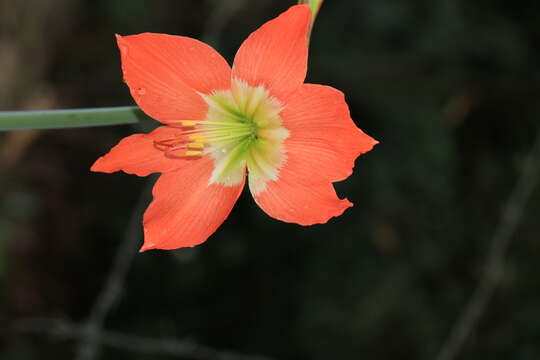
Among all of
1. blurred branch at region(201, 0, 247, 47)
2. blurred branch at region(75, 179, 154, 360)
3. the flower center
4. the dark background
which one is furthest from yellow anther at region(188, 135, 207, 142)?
blurred branch at region(201, 0, 247, 47)

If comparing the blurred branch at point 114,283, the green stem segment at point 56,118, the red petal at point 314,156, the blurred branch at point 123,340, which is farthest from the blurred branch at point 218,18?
the green stem segment at point 56,118

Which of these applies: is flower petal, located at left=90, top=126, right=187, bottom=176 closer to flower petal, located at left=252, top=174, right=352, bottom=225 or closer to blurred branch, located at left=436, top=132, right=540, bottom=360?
flower petal, located at left=252, top=174, right=352, bottom=225

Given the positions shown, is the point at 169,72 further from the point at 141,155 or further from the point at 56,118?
the point at 56,118

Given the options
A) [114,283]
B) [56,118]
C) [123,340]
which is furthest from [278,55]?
[123,340]

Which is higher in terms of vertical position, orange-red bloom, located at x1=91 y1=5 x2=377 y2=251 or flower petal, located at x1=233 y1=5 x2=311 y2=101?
flower petal, located at x1=233 y1=5 x2=311 y2=101

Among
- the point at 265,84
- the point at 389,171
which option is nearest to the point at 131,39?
the point at 265,84

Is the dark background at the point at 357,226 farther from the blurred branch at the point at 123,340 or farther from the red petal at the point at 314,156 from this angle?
the red petal at the point at 314,156

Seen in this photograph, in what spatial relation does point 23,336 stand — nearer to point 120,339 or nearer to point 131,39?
point 120,339
